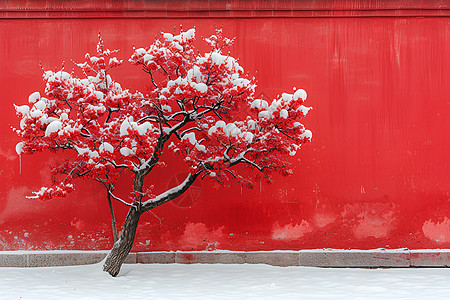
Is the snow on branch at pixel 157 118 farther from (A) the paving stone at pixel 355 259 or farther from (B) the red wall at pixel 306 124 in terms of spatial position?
(A) the paving stone at pixel 355 259

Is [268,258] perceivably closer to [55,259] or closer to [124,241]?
[124,241]

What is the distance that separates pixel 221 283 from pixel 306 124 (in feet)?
10.8

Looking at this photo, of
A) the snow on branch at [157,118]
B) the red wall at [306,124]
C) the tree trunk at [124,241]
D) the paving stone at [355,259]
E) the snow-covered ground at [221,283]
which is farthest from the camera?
the red wall at [306,124]

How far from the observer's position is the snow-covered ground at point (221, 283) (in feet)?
19.5

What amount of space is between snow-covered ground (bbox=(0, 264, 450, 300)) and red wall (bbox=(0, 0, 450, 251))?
22.9 inches

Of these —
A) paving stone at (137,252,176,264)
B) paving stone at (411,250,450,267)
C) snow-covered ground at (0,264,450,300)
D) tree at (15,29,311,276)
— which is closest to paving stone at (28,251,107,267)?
snow-covered ground at (0,264,450,300)

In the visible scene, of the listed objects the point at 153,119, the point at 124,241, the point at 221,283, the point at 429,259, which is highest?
the point at 153,119

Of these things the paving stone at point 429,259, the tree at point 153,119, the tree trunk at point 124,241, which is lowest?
the paving stone at point 429,259

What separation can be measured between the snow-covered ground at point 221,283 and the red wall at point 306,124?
0.58 m

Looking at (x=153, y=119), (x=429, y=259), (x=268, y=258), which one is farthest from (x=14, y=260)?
(x=429, y=259)

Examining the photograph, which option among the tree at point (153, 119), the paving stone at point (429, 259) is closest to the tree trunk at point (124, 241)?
the tree at point (153, 119)

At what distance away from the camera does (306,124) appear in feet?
25.6

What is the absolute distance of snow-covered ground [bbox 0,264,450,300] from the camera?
19.5 ft

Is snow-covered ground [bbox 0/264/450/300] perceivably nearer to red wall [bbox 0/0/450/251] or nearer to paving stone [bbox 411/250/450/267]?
paving stone [bbox 411/250/450/267]
